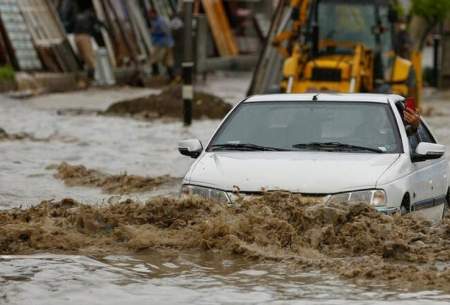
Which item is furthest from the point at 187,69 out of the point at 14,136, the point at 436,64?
the point at 436,64

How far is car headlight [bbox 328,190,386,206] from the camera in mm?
11656

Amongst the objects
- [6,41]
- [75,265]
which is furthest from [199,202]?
[6,41]

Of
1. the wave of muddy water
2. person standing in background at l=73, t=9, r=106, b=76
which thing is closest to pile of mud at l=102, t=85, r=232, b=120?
person standing in background at l=73, t=9, r=106, b=76

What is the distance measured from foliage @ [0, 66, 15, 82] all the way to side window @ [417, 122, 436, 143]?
18.1m

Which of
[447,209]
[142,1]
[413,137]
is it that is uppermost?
[413,137]

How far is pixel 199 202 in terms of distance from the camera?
1194cm

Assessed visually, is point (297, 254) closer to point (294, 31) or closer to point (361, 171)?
point (361, 171)

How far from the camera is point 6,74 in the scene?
3141cm

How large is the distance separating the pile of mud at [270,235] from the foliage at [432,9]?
84.0ft

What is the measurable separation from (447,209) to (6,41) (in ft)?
66.4

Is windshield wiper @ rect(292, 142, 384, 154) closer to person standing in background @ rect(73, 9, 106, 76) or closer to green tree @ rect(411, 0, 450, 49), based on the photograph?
person standing in background @ rect(73, 9, 106, 76)

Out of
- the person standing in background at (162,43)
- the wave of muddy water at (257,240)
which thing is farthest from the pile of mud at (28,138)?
the person standing in background at (162,43)

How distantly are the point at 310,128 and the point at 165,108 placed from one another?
51.4 ft

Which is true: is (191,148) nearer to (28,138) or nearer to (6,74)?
(28,138)
